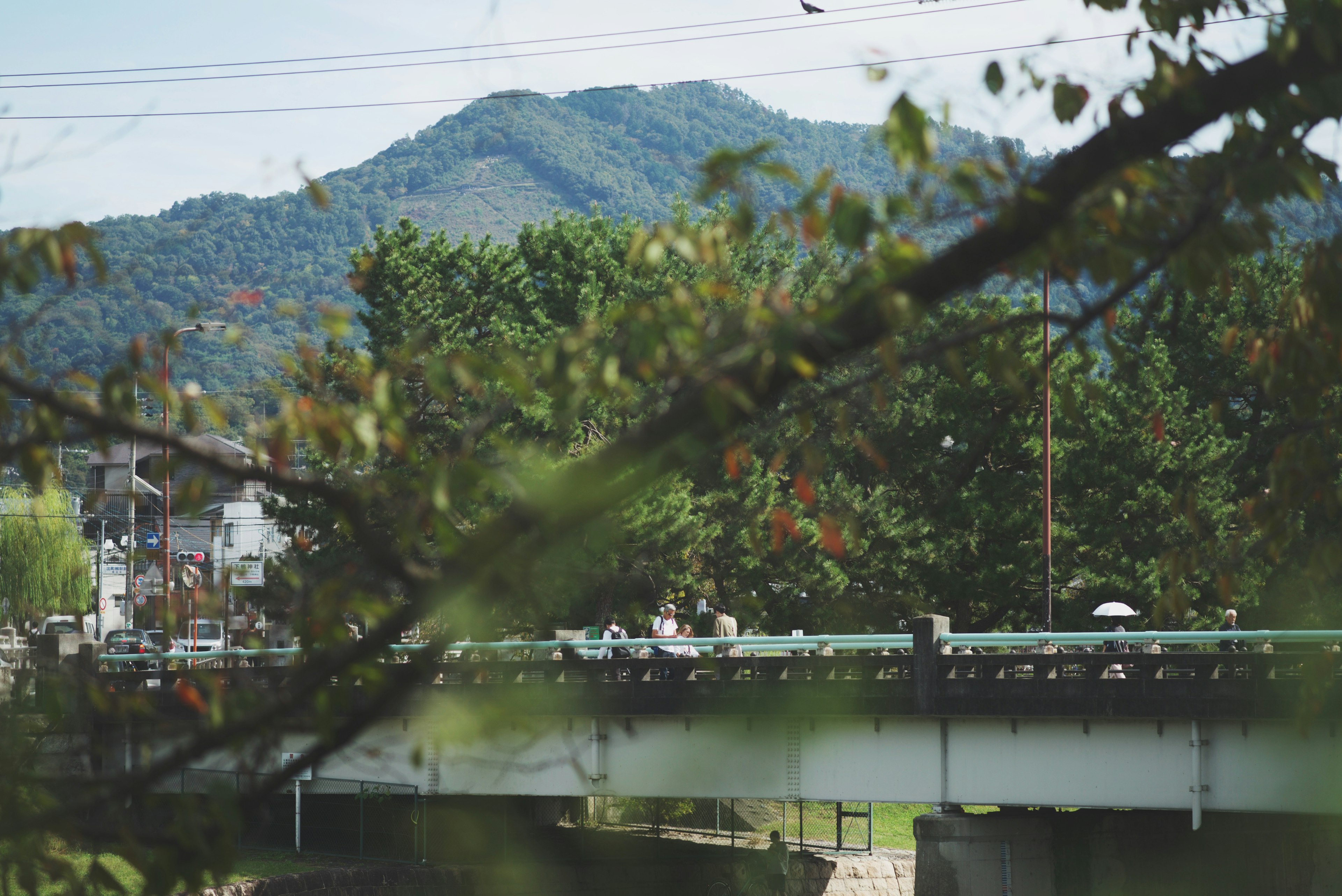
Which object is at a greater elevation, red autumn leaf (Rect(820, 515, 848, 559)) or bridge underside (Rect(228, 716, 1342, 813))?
red autumn leaf (Rect(820, 515, 848, 559))

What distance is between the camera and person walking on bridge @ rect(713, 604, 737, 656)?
2159cm

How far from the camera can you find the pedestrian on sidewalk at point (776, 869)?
2448cm

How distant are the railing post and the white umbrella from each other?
1145 centimetres

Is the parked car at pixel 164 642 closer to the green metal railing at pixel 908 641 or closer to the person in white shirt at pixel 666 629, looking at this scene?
the green metal railing at pixel 908 641

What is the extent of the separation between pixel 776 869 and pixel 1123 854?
6062mm

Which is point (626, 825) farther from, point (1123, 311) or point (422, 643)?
point (1123, 311)

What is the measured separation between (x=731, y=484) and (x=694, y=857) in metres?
11.0

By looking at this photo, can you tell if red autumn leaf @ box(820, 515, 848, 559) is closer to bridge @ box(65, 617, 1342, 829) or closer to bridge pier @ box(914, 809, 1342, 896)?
bridge @ box(65, 617, 1342, 829)

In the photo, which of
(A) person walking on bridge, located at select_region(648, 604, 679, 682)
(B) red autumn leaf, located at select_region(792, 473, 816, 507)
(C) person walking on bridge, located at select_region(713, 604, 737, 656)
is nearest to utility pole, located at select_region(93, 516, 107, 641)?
(A) person walking on bridge, located at select_region(648, 604, 679, 682)

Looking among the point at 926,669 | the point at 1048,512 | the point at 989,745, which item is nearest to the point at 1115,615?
the point at 1048,512

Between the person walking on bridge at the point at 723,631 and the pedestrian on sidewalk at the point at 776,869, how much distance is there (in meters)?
3.88

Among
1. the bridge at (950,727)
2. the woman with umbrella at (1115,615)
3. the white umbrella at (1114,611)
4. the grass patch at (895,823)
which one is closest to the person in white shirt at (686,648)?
the bridge at (950,727)

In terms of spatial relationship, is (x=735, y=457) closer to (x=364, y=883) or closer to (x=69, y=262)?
(x=69, y=262)

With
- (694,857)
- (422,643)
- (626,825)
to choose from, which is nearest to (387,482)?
(422,643)
